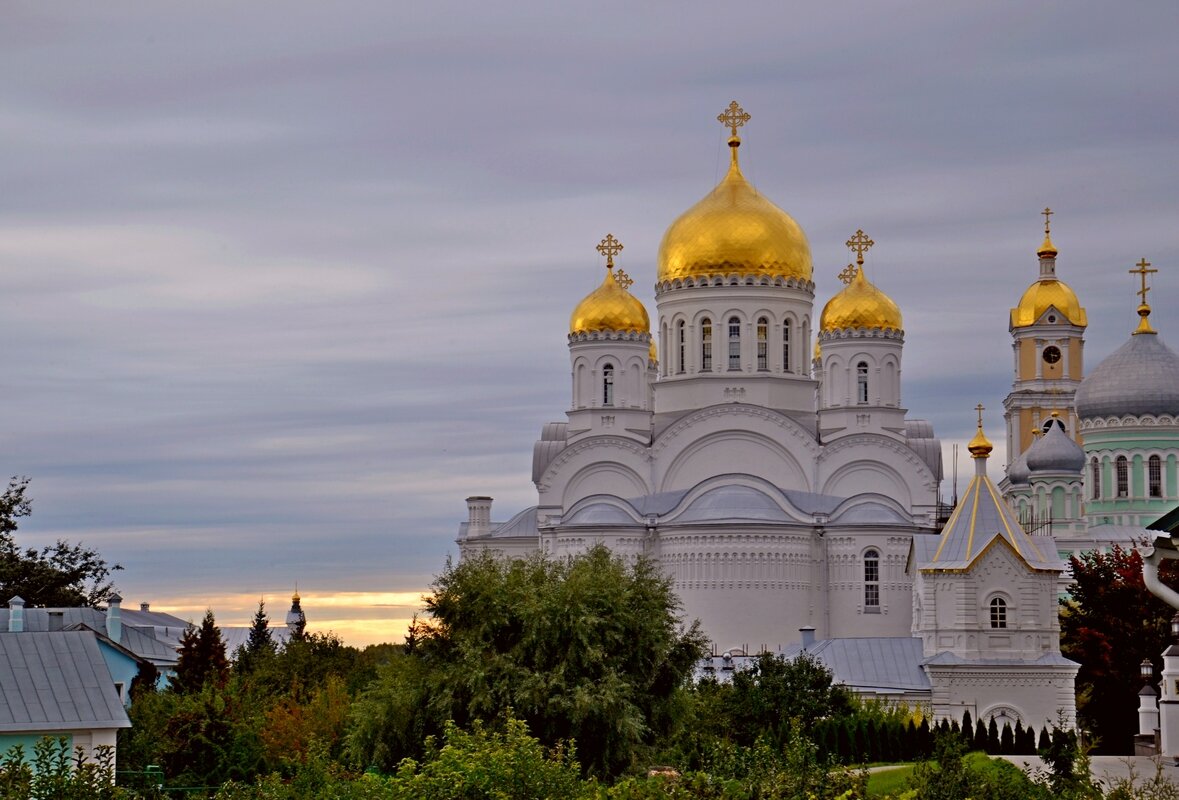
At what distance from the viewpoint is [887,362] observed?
57938 millimetres

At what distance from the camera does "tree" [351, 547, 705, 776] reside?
27.3m

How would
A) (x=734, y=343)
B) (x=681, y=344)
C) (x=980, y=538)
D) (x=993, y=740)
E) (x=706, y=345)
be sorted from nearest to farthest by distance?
(x=993, y=740)
(x=980, y=538)
(x=734, y=343)
(x=706, y=345)
(x=681, y=344)

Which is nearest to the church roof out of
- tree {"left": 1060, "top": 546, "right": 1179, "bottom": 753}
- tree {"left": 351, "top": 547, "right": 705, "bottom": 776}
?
tree {"left": 1060, "top": 546, "right": 1179, "bottom": 753}

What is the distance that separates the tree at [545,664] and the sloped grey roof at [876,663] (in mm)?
13679

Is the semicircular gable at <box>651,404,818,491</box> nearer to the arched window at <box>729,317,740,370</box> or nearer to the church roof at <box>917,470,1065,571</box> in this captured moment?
the arched window at <box>729,317,740,370</box>

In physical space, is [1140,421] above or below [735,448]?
above

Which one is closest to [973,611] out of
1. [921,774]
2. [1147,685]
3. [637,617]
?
[1147,685]

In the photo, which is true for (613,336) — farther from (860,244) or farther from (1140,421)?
(1140,421)

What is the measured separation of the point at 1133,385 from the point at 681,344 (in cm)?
1498

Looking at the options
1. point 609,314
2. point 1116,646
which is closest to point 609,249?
point 609,314

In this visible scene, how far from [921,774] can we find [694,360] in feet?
137

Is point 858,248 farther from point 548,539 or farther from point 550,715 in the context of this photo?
point 550,715

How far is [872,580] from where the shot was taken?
2126 inches

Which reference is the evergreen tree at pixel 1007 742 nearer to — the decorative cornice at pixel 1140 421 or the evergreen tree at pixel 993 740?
the evergreen tree at pixel 993 740
